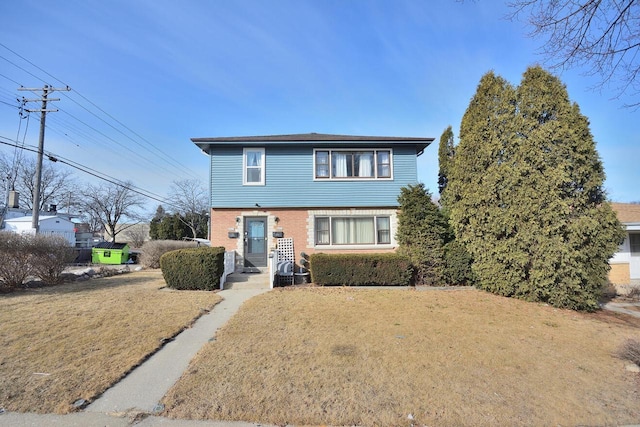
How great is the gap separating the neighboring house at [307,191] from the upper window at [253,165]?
39 millimetres

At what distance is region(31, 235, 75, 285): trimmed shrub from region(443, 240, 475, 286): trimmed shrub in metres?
12.6

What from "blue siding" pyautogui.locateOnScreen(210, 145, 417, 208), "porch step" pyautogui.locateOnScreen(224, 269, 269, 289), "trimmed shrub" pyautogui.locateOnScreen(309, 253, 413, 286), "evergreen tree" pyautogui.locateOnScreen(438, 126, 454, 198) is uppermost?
"evergreen tree" pyautogui.locateOnScreen(438, 126, 454, 198)

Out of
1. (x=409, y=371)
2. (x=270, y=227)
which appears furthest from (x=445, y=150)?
(x=409, y=371)

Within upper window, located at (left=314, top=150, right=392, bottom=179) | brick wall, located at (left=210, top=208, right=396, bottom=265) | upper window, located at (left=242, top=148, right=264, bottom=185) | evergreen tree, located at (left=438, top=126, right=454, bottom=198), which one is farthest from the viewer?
evergreen tree, located at (left=438, top=126, right=454, bottom=198)

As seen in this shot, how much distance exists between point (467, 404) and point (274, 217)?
405 inches

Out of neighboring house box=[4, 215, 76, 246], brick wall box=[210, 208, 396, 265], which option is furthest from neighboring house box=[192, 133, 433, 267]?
neighboring house box=[4, 215, 76, 246]

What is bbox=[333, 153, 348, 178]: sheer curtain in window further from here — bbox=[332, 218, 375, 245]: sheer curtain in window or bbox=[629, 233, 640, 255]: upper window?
bbox=[629, 233, 640, 255]: upper window

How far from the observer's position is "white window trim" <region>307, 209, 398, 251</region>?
12.9m

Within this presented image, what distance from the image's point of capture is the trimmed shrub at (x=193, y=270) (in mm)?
9812

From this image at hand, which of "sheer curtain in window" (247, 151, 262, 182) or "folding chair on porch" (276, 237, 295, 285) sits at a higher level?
"sheer curtain in window" (247, 151, 262, 182)

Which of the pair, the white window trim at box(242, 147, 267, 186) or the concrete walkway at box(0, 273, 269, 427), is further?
the white window trim at box(242, 147, 267, 186)

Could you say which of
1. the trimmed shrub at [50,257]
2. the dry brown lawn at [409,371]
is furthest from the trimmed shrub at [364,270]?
the trimmed shrub at [50,257]

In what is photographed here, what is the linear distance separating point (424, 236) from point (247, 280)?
6090 millimetres

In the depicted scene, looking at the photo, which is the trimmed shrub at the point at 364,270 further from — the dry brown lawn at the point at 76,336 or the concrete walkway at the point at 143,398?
the concrete walkway at the point at 143,398
